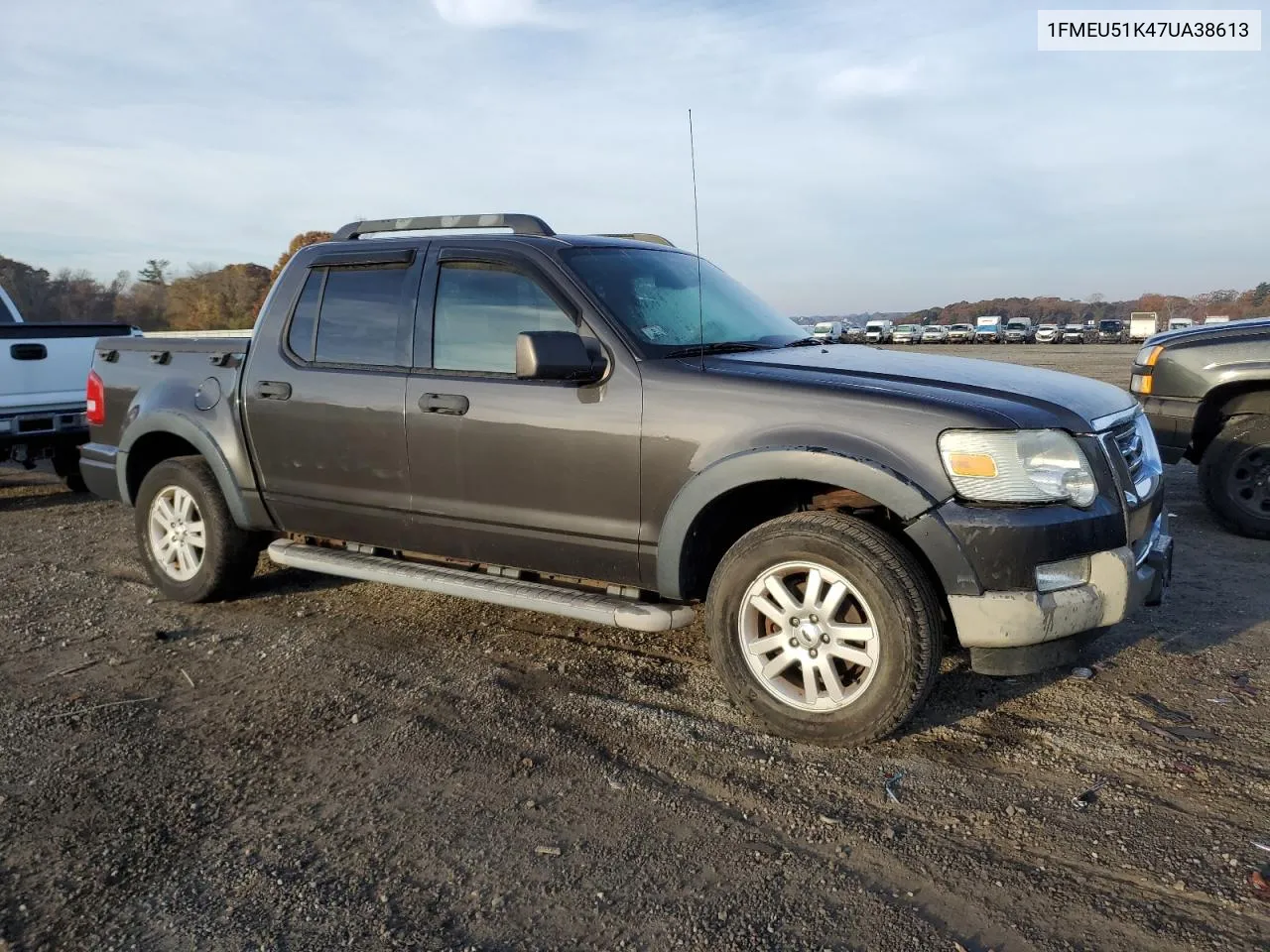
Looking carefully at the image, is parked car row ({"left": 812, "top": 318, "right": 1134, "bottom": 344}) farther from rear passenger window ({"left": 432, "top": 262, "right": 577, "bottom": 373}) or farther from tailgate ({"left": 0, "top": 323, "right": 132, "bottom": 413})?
rear passenger window ({"left": 432, "top": 262, "right": 577, "bottom": 373})

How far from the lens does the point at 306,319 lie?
463cm

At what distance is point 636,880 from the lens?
2555 mm

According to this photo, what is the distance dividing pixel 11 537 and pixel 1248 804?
7516 mm

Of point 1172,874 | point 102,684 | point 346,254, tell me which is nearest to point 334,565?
point 102,684

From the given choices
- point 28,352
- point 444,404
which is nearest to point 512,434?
point 444,404

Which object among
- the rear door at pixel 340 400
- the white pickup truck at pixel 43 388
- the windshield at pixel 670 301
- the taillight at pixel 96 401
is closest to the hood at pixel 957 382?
the windshield at pixel 670 301

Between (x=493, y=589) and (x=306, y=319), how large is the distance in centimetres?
175

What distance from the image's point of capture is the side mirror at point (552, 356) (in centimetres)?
351

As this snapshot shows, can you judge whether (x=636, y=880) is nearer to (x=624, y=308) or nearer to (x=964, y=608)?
(x=964, y=608)

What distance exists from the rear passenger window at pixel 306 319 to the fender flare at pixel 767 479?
216 centimetres

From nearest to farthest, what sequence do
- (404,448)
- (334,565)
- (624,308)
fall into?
(624,308) → (404,448) → (334,565)

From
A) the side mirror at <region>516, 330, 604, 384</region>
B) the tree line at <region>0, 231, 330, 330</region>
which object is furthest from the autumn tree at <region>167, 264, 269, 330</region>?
the side mirror at <region>516, 330, 604, 384</region>

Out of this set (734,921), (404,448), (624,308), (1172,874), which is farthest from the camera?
(404,448)

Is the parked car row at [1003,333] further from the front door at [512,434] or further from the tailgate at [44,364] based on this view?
the front door at [512,434]
